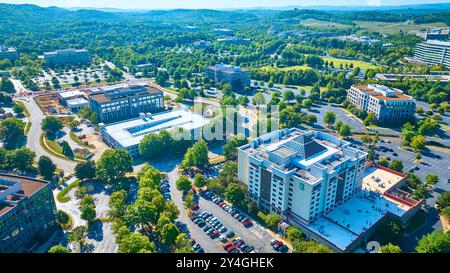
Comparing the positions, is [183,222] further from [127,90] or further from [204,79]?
[204,79]

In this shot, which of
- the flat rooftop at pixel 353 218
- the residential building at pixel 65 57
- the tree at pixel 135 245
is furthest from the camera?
the residential building at pixel 65 57

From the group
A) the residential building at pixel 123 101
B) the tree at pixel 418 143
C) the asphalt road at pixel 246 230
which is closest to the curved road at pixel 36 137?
the residential building at pixel 123 101

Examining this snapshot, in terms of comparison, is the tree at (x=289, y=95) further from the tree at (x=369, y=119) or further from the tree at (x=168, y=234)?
the tree at (x=168, y=234)

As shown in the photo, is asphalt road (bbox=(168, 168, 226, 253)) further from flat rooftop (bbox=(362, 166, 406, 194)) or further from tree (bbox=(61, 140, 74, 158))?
flat rooftop (bbox=(362, 166, 406, 194))

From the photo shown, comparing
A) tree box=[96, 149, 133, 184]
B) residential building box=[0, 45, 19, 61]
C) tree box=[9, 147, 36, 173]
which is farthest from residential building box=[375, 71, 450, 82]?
residential building box=[0, 45, 19, 61]

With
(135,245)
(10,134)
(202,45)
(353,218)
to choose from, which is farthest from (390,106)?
(202,45)

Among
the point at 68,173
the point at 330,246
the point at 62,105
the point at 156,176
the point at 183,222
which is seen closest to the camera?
the point at 330,246
